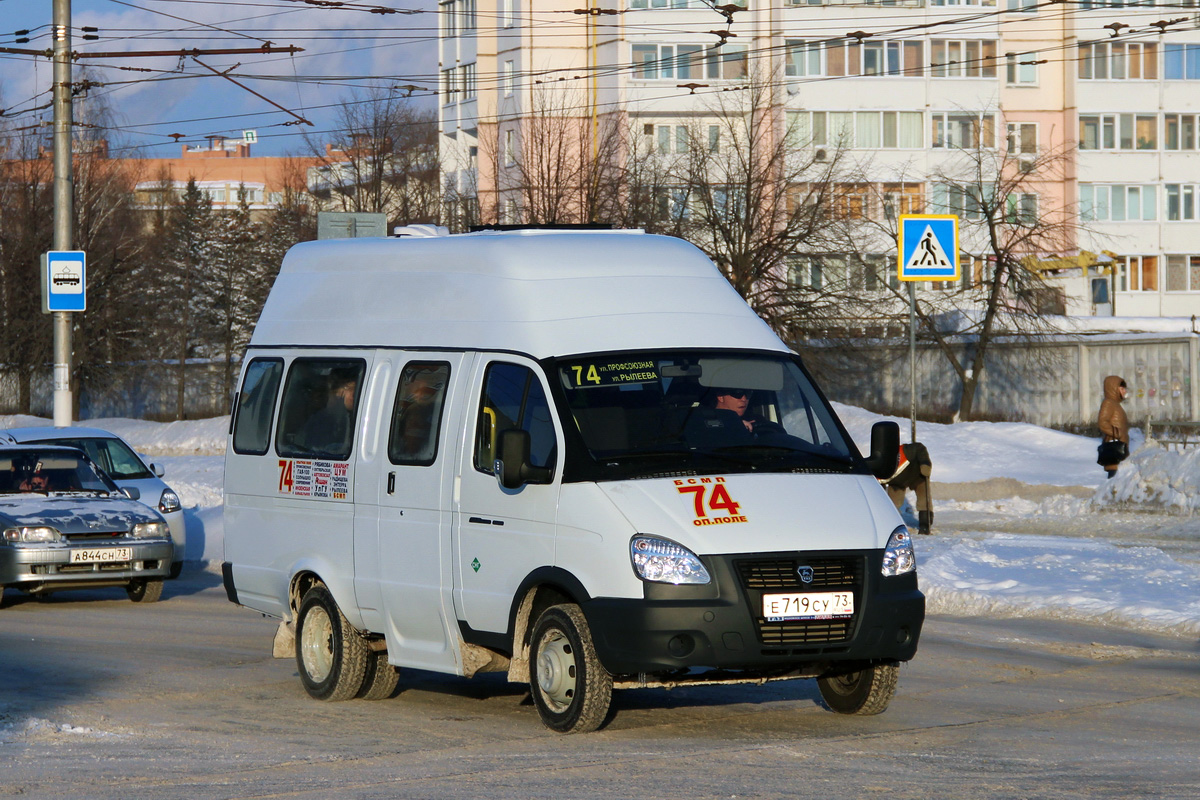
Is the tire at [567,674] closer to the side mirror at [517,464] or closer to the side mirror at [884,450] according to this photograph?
the side mirror at [517,464]

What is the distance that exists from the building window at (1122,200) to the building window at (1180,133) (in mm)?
2079

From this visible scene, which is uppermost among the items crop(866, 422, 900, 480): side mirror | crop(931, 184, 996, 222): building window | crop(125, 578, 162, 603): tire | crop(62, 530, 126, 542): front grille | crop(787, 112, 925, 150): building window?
crop(787, 112, 925, 150): building window

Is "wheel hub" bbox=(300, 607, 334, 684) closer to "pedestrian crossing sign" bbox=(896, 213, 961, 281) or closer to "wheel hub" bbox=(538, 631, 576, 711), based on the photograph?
"wheel hub" bbox=(538, 631, 576, 711)

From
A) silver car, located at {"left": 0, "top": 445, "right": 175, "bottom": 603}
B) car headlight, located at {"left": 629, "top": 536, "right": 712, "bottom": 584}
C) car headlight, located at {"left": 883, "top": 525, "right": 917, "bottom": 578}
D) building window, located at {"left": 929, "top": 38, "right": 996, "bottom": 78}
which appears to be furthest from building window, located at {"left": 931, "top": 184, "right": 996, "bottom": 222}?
car headlight, located at {"left": 629, "top": 536, "right": 712, "bottom": 584}

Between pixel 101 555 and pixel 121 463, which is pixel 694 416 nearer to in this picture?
pixel 101 555

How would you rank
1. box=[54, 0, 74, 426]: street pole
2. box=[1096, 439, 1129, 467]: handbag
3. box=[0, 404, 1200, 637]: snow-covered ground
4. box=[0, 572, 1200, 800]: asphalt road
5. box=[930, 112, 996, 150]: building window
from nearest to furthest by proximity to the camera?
1. box=[0, 572, 1200, 800]: asphalt road
2. box=[0, 404, 1200, 637]: snow-covered ground
3. box=[54, 0, 74, 426]: street pole
4. box=[1096, 439, 1129, 467]: handbag
5. box=[930, 112, 996, 150]: building window

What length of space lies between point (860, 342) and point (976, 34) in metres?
26.9

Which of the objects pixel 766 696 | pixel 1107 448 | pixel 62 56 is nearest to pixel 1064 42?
pixel 1107 448

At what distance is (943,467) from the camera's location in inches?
1136

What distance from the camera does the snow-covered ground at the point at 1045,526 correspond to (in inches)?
527

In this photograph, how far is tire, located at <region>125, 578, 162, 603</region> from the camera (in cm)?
1516

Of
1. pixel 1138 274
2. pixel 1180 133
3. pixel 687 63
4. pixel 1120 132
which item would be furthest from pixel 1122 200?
pixel 687 63

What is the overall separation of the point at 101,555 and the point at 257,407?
4.79m

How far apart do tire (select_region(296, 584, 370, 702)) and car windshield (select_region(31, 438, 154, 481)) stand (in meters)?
9.34
